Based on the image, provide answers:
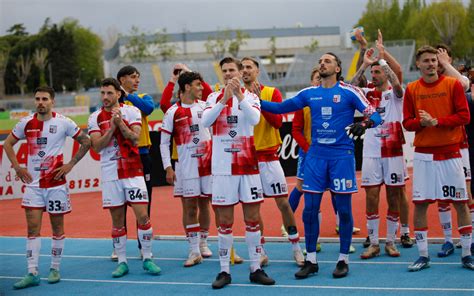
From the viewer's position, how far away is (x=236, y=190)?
7.72 m

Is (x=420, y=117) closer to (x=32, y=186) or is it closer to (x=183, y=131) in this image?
(x=183, y=131)

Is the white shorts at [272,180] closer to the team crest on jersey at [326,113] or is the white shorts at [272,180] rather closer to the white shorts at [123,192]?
the team crest on jersey at [326,113]

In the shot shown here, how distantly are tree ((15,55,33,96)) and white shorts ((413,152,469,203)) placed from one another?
3656 inches

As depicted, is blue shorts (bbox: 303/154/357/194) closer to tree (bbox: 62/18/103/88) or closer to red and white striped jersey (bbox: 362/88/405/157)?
red and white striped jersey (bbox: 362/88/405/157)

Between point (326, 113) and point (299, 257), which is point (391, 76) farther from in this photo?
point (299, 257)

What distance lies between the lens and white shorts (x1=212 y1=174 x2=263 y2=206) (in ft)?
25.3

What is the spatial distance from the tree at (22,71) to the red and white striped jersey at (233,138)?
92.2 meters

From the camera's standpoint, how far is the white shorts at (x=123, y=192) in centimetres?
845

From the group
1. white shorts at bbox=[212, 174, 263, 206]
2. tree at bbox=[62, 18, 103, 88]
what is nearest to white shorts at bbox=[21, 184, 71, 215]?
white shorts at bbox=[212, 174, 263, 206]

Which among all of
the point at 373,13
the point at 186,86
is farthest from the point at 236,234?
the point at 373,13

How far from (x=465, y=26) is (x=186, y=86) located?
6917cm

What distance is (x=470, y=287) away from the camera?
23.2 ft

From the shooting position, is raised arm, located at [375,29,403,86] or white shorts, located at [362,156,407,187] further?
white shorts, located at [362,156,407,187]

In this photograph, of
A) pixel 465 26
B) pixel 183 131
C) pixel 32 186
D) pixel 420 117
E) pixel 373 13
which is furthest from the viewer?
pixel 373 13
